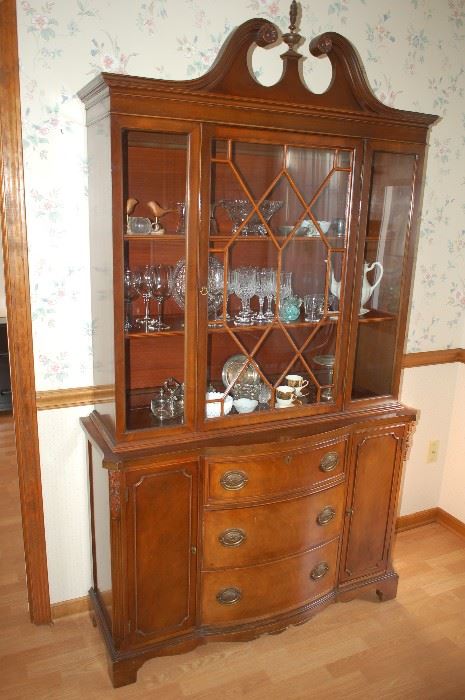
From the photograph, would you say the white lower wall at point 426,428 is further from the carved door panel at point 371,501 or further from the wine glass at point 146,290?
the wine glass at point 146,290

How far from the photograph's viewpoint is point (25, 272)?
73.3 inches

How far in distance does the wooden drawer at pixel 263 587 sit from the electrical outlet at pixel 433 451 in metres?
0.97

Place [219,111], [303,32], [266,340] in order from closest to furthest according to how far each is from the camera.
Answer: [219,111] → [266,340] → [303,32]

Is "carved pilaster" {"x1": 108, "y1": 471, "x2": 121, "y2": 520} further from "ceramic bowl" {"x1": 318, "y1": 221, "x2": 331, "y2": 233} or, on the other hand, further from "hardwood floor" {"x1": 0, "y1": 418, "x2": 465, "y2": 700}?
"ceramic bowl" {"x1": 318, "y1": 221, "x2": 331, "y2": 233}

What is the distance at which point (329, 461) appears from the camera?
6.64 ft

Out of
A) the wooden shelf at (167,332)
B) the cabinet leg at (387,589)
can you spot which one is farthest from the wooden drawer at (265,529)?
the wooden shelf at (167,332)

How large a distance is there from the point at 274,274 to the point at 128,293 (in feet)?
1.60

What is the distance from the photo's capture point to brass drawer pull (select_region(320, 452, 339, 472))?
6.59 feet

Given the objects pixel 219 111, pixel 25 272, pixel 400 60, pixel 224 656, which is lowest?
pixel 224 656

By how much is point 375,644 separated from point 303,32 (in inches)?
90.4

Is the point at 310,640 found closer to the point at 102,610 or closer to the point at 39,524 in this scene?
the point at 102,610

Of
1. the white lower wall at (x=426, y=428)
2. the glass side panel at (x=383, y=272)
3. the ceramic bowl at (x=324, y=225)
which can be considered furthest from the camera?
the white lower wall at (x=426, y=428)

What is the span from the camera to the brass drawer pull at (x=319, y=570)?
2125 millimetres

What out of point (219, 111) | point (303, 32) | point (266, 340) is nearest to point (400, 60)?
point (303, 32)
